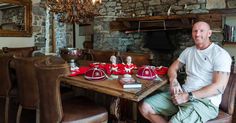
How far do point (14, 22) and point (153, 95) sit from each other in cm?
397

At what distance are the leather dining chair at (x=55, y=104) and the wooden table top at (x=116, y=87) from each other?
0.32ft

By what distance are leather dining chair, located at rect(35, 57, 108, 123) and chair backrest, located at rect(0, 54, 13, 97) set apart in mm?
979

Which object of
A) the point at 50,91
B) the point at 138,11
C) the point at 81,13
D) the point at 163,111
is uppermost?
the point at 138,11

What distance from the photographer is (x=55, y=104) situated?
1.72m

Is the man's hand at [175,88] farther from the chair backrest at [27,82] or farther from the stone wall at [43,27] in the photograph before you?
the stone wall at [43,27]

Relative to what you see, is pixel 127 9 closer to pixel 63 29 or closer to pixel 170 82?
pixel 63 29

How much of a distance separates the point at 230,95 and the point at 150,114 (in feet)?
2.28

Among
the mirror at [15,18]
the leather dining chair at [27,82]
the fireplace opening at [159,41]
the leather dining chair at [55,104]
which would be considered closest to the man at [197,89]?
the leather dining chair at [55,104]

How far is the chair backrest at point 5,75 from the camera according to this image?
257cm

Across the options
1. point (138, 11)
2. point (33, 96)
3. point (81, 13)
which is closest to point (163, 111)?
point (33, 96)

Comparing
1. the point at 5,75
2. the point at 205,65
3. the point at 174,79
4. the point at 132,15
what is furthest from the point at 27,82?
the point at 132,15

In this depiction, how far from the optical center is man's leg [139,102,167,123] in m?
1.93

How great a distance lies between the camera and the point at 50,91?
1707 millimetres

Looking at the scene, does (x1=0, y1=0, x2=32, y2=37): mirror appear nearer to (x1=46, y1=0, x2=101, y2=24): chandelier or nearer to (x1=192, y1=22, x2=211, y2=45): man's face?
(x1=46, y1=0, x2=101, y2=24): chandelier
